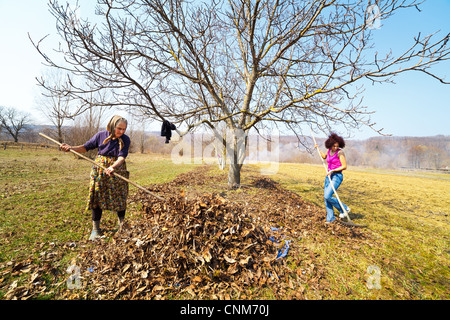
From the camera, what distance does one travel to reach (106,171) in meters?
3.24

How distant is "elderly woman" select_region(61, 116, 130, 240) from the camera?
11.0 ft

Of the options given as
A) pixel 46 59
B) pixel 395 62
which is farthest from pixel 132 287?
pixel 395 62

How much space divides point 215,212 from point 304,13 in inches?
246

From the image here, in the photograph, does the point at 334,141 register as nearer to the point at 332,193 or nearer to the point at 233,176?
the point at 332,193

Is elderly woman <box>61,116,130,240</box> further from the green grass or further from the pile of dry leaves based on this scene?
the green grass

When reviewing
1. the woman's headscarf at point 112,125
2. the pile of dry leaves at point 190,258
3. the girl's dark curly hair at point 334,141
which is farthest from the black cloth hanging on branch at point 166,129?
the girl's dark curly hair at point 334,141

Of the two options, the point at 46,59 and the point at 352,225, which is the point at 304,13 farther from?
the point at 46,59

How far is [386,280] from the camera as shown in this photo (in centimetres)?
284

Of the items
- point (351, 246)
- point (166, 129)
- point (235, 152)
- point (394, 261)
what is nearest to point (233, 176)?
point (235, 152)

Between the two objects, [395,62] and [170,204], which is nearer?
[170,204]

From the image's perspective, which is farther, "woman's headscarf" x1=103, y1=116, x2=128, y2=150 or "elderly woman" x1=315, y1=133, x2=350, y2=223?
"elderly woman" x1=315, y1=133, x2=350, y2=223

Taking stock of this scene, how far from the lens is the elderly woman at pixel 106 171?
3.34 meters

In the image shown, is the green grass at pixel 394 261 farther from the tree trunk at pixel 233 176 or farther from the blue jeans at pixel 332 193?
the tree trunk at pixel 233 176

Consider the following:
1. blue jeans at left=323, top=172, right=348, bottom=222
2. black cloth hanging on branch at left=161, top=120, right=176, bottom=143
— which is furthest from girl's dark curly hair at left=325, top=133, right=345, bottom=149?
black cloth hanging on branch at left=161, top=120, right=176, bottom=143
